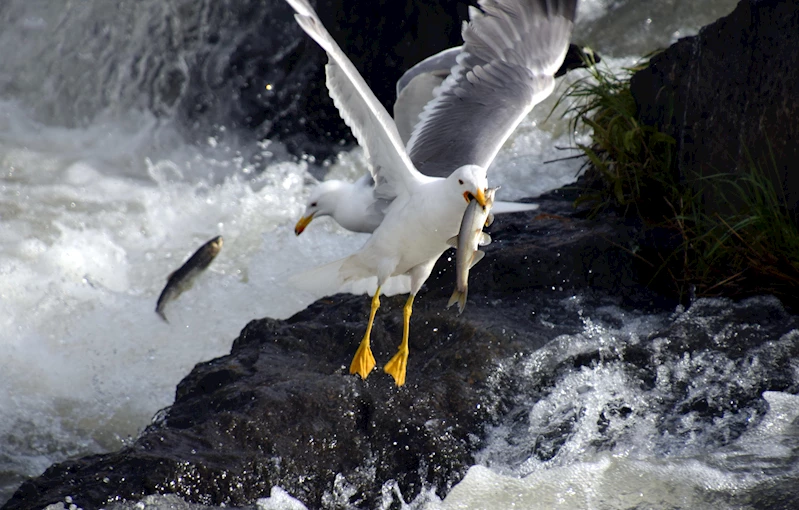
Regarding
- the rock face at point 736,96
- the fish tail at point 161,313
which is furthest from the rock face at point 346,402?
the fish tail at point 161,313

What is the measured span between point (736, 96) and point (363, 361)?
2.17 meters

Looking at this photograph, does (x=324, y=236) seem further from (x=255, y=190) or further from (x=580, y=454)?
(x=580, y=454)

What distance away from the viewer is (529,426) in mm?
3119

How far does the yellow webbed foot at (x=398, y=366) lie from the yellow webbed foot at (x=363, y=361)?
64 millimetres

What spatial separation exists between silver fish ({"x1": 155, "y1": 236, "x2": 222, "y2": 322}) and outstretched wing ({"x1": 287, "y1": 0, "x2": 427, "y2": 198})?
5.31 feet

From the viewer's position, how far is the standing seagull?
11.1 feet

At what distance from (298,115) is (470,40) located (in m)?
3.31

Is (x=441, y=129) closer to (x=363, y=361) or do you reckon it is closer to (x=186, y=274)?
(x=363, y=361)

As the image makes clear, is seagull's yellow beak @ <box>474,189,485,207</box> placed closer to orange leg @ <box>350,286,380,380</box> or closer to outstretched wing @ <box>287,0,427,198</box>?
outstretched wing @ <box>287,0,427,198</box>

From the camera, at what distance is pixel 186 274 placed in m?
5.10

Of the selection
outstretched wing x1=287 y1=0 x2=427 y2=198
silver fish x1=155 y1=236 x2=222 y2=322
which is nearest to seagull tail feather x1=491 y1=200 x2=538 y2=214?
outstretched wing x1=287 y1=0 x2=427 y2=198

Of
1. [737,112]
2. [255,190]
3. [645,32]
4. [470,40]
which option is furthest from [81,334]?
[645,32]

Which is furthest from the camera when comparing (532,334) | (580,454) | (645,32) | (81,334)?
(645,32)

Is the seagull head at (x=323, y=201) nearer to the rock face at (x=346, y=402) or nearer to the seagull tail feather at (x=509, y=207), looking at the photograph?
the rock face at (x=346, y=402)
